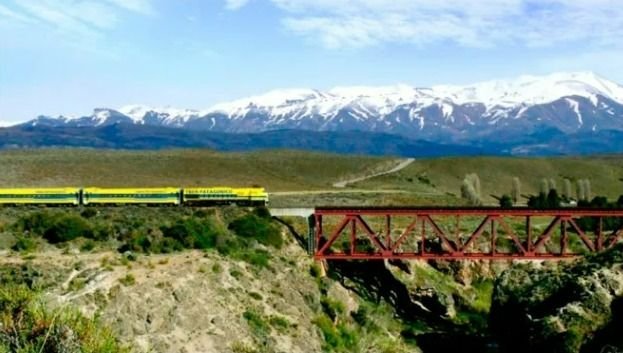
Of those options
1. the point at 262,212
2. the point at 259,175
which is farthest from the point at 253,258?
the point at 259,175

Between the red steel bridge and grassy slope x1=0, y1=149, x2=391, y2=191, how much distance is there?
48.0m

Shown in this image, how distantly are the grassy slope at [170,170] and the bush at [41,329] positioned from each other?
337 feet

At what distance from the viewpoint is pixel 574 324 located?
45625mm

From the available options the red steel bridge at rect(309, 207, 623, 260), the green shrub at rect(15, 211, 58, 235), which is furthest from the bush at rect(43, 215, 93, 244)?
the red steel bridge at rect(309, 207, 623, 260)

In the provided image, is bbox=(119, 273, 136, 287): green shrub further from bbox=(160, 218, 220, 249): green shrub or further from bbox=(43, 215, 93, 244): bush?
bbox=(43, 215, 93, 244): bush

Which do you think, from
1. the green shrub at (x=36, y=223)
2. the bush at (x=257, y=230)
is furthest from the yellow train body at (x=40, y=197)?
the bush at (x=257, y=230)

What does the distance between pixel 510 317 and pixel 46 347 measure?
46.8m

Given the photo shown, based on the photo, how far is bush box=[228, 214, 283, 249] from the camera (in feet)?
211

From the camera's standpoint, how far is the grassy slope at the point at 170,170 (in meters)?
121

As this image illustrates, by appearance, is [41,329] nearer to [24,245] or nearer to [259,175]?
[24,245]

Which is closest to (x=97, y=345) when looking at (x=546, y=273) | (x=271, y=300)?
(x=271, y=300)

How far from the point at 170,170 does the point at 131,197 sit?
6265 centimetres

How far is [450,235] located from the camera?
259ft

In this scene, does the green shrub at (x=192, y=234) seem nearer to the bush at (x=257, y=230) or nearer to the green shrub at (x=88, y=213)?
the bush at (x=257, y=230)
